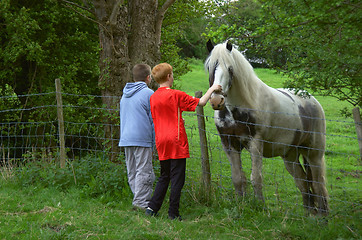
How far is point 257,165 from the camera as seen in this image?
16.2ft

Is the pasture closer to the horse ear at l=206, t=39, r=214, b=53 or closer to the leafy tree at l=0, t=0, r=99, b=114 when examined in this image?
the horse ear at l=206, t=39, r=214, b=53

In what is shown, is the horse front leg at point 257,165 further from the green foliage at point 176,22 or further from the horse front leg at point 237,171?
the green foliage at point 176,22

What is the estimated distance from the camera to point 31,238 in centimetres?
401

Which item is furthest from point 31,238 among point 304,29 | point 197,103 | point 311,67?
point 304,29

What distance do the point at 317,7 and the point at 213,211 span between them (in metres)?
2.80

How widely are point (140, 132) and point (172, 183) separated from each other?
839 mm

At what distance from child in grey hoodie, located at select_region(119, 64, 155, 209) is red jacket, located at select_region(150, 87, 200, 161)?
52 centimetres

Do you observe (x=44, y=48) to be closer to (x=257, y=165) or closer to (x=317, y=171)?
(x=257, y=165)

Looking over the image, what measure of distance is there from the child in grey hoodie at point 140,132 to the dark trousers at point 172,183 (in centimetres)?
33

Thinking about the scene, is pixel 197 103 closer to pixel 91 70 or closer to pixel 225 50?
pixel 225 50

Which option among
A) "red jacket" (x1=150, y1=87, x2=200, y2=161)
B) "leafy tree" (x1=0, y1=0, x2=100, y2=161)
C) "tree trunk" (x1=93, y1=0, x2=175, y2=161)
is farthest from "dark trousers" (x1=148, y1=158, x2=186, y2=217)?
"leafy tree" (x1=0, y1=0, x2=100, y2=161)

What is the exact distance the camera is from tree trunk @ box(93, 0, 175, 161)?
7.09 metres

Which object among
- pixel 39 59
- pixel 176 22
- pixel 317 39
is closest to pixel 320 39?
pixel 317 39

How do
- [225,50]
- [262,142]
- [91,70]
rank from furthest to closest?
[91,70]
[262,142]
[225,50]
